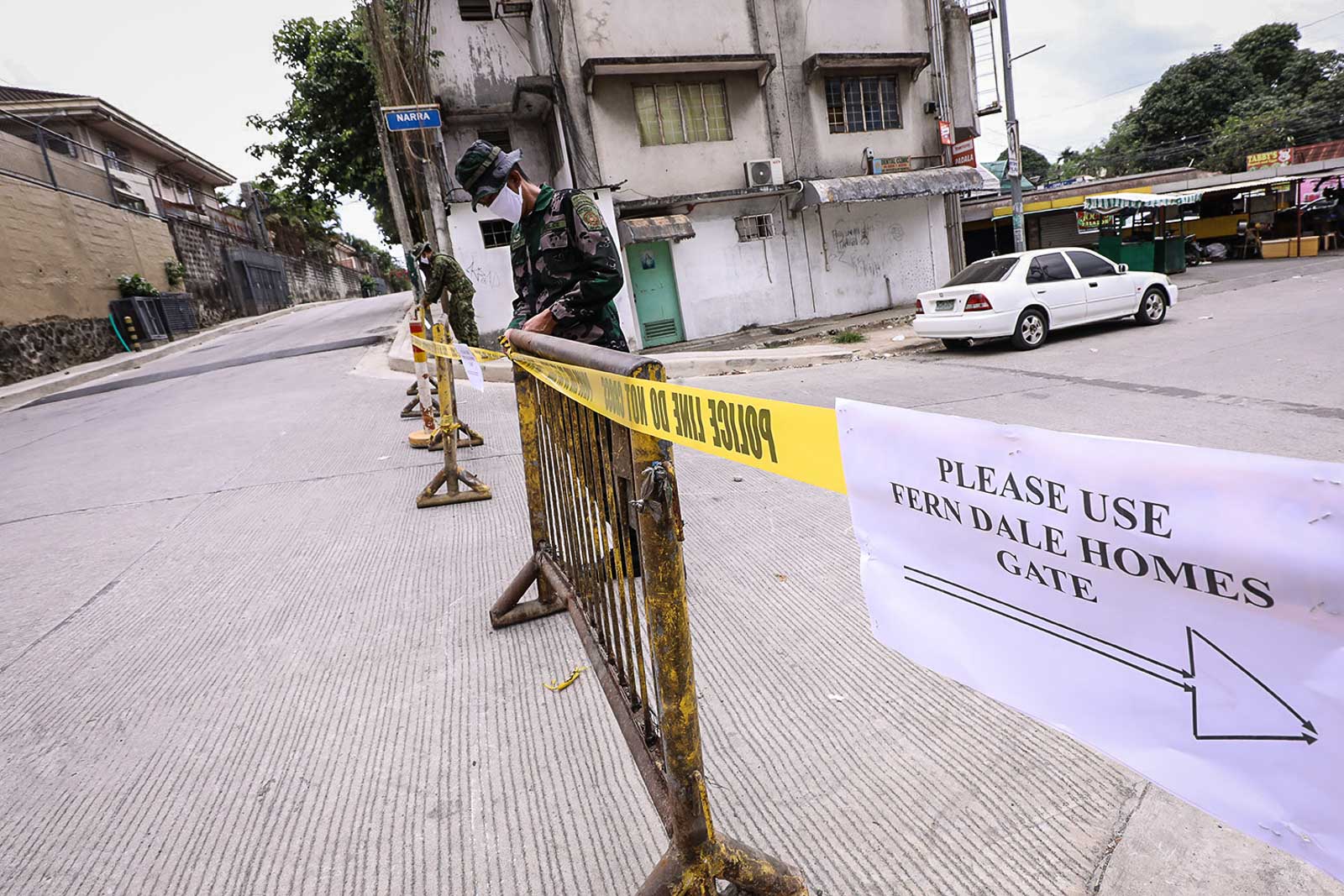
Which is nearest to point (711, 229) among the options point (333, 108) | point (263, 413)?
point (263, 413)

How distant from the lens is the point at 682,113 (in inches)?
632

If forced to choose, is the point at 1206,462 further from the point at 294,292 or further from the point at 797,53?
the point at 294,292

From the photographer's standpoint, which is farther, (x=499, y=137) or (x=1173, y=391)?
(x=499, y=137)

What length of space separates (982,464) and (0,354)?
20.2 m

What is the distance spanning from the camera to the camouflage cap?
3462 millimetres

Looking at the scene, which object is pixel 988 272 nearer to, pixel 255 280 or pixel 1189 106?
pixel 255 280

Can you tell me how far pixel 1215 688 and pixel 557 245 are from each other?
3.30 m

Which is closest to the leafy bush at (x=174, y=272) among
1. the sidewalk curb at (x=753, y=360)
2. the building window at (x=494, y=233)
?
the building window at (x=494, y=233)

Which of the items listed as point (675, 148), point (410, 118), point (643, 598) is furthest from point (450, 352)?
point (675, 148)

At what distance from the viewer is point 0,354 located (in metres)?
14.7

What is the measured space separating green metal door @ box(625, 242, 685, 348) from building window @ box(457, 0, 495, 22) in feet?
19.4

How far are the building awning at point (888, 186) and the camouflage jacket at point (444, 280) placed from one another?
11644 mm

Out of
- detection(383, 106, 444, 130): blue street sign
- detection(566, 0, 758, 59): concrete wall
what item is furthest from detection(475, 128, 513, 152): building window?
detection(383, 106, 444, 130): blue street sign

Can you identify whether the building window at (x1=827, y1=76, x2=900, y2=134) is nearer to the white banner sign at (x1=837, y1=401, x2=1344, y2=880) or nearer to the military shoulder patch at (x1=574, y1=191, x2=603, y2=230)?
the military shoulder patch at (x1=574, y1=191, x2=603, y2=230)
